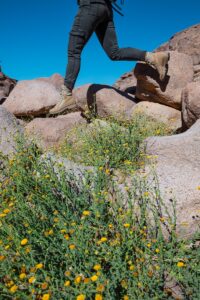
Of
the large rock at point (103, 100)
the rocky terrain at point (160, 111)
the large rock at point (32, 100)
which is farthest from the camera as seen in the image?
the large rock at point (32, 100)

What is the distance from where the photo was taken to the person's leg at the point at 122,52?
5.23 metres

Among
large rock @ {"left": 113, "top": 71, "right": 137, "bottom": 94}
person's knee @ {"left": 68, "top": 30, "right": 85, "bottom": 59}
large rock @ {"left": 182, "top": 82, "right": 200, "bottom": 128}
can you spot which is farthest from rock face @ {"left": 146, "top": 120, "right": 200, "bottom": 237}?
large rock @ {"left": 113, "top": 71, "right": 137, "bottom": 94}

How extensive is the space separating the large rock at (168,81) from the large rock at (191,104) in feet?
2.90

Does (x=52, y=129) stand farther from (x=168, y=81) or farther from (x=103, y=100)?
(x=168, y=81)

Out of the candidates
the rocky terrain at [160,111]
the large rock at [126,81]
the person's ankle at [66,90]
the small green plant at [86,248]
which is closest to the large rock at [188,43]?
the rocky terrain at [160,111]

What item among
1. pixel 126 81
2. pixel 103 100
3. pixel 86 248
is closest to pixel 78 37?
pixel 103 100

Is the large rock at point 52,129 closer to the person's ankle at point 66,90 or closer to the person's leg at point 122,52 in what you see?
the person's ankle at point 66,90

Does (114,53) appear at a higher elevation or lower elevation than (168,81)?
higher

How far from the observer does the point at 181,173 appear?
3.12 m

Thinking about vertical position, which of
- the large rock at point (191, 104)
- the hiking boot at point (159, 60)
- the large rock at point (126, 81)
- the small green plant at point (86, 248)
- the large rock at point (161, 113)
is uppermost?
the hiking boot at point (159, 60)

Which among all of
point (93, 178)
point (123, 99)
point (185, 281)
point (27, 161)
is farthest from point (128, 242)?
point (123, 99)

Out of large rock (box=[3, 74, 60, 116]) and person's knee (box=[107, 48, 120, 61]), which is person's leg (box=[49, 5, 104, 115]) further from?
large rock (box=[3, 74, 60, 116])

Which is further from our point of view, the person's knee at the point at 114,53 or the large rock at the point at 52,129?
the large rock at the point at 52,129

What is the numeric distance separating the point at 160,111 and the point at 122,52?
1.31 metres
